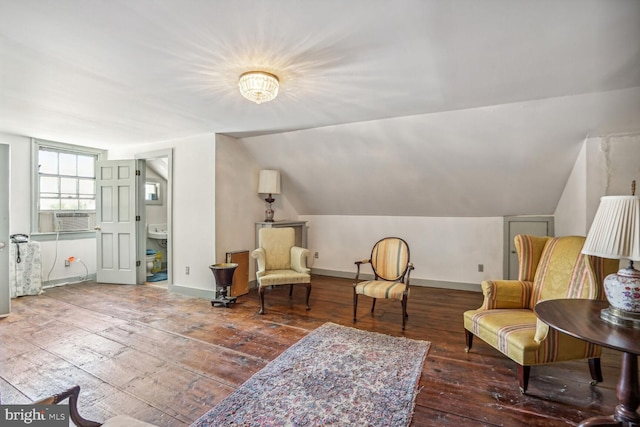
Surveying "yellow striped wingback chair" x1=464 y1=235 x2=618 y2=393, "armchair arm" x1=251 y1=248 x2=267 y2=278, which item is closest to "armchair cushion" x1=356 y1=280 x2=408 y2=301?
"yellow striped wingback chair" x1=464 y1=235 x2=618 y2=393

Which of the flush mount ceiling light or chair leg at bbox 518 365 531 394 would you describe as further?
the flush mount ceiling light

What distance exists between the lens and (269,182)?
15.4 ft

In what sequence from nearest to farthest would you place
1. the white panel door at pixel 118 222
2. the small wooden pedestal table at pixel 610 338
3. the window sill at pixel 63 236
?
the small wooden pedestal table at pixel 610 338 < the window sill at pixel 63 236 < the white panel door at pixel 118 222

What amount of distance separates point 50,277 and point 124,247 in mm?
1136

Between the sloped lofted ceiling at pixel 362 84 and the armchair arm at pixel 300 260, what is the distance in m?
1.35

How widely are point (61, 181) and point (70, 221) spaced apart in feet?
2.20

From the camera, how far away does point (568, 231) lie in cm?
364

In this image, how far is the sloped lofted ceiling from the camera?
66.1 inches

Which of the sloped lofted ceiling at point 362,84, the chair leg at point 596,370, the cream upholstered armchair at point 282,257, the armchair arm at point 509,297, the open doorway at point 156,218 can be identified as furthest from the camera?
the open doorway at point 156,218

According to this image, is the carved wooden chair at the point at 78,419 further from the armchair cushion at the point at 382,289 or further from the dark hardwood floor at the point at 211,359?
the armchair cushion at the point at 382,289

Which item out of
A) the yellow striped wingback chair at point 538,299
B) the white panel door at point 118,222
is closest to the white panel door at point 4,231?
the white panel door at point 118,222

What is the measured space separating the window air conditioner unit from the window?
0.12 feet

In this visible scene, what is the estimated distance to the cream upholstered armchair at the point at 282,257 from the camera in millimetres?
3717

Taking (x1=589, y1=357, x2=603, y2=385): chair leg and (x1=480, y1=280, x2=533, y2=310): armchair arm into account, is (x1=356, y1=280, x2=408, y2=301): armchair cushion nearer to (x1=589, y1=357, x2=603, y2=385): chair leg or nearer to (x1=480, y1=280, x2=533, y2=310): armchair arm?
(x1=480, y1=280, x2=533, y2=310): armchair arm
